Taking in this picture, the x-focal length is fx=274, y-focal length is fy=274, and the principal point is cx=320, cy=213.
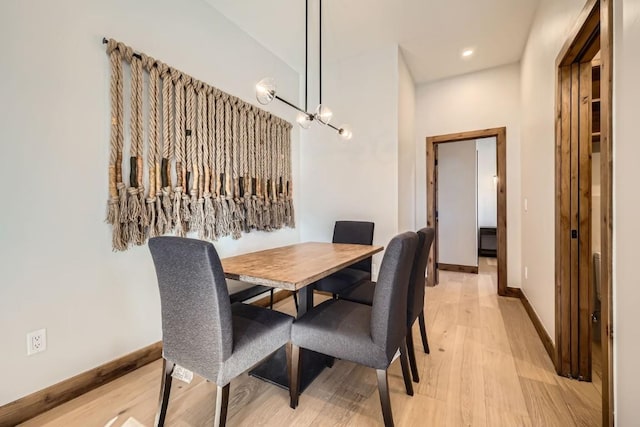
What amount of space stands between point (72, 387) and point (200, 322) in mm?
1131

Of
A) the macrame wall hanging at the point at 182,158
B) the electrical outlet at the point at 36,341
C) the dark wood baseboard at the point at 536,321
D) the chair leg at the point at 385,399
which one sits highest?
the macrame wall hanging at the point at 182,158

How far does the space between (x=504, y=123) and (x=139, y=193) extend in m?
3.92

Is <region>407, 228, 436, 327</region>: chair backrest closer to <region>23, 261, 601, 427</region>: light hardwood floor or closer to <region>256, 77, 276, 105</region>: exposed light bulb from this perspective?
<region>23, 261, 601, 427</region>: light hardwood floor

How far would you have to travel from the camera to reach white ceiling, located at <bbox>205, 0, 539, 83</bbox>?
94.4 inches

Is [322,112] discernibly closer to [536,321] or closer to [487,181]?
[536,321]

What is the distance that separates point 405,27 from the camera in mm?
2688

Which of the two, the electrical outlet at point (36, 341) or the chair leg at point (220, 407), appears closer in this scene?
the chair leg at point (220, 407)

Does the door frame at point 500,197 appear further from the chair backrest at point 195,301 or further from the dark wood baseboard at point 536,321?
the chair backrest at point 195,301

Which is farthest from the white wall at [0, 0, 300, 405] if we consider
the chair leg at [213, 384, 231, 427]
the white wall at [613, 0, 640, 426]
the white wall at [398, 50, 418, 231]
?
the white wall at [613, 0, 640, 426]

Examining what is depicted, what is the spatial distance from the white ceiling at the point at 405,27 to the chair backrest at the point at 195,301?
234 cm

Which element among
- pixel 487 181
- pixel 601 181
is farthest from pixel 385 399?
pixel 487 181

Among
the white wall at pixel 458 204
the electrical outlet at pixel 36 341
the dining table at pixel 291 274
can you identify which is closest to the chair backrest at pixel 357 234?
the dining table at pixel 291 274

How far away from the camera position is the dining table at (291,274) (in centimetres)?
138

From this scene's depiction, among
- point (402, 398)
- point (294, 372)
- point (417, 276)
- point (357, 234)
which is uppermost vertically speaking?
point (357, 234)
